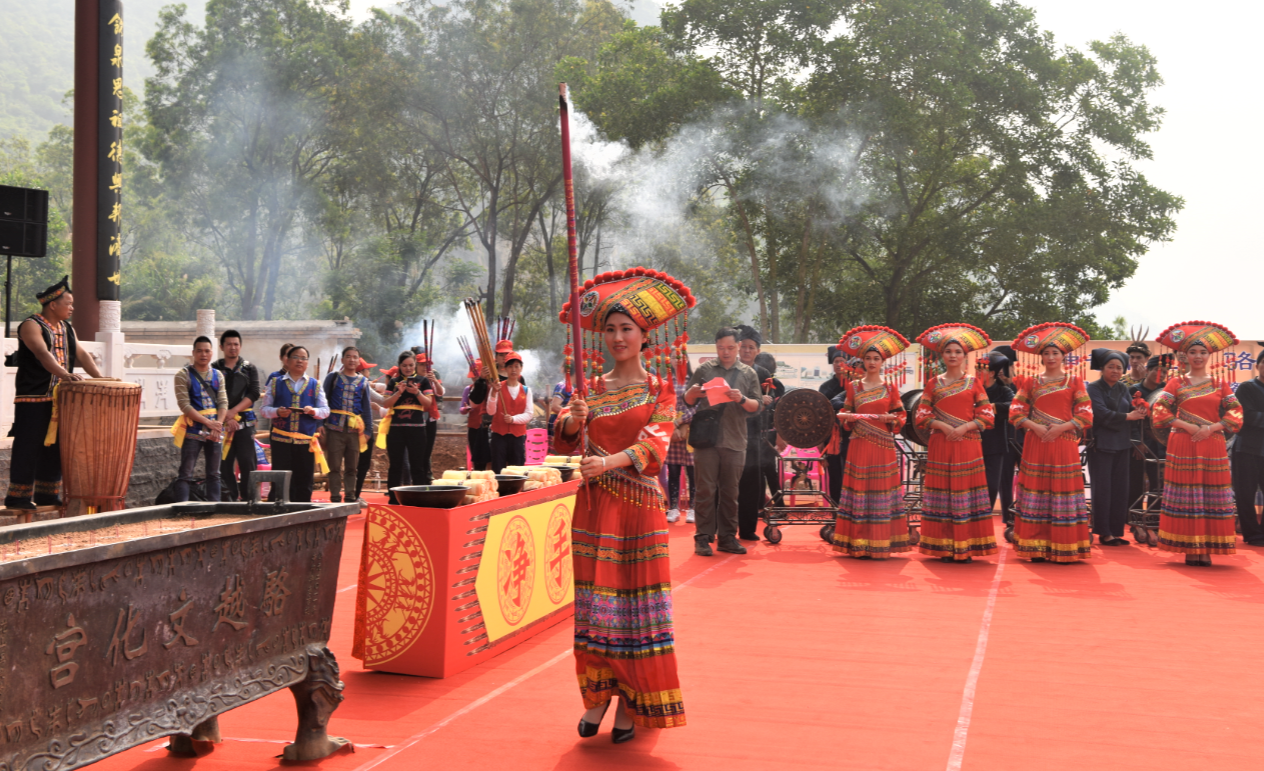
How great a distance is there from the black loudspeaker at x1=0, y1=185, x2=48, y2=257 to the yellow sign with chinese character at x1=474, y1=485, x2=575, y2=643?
586cm

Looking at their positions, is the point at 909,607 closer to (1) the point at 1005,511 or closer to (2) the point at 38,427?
(1) the point at 1005,511

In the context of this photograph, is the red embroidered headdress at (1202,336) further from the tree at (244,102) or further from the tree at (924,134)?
the tree at (244,102)

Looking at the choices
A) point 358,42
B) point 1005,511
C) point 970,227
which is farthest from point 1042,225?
point 358,42

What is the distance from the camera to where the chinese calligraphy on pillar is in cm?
1214

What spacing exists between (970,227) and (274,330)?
671 inches

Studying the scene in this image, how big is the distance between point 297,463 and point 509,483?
3.83 meters

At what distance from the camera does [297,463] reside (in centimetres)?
848

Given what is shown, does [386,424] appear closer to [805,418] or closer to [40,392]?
[40,392]

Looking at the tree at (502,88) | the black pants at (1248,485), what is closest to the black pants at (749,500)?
the black pants at (1248,485)

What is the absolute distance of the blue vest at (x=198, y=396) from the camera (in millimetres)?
7867

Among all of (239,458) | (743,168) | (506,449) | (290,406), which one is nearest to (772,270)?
(743,168)

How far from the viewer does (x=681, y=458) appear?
32.7 ft

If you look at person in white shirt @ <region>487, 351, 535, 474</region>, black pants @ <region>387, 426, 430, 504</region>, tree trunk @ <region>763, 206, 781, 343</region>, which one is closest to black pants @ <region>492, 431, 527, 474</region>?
person in white shirt @ <region>487, 351, 535, 474</region>

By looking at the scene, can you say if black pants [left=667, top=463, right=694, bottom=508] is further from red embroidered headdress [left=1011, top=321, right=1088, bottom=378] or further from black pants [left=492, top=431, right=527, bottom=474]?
red embroidered headdress [left=1011, top=321, right=1088, bottom=378]
